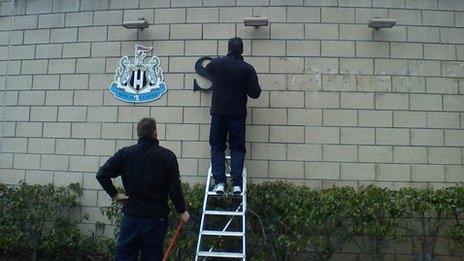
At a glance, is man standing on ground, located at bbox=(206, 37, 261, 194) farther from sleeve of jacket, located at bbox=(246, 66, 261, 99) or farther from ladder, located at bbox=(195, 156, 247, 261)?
ladder, located at bbox=(195, 156, 247, 261)

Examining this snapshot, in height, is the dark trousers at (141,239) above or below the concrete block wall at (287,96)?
below

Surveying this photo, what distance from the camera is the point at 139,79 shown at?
6621 millimetres

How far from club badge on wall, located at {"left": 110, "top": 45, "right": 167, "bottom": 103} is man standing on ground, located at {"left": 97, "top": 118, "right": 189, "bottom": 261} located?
209cm

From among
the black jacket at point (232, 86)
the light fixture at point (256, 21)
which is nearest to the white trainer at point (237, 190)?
the black jacket at point (232, 86)

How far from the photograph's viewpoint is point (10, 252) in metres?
6.43

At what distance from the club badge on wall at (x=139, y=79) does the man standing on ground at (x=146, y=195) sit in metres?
2.09

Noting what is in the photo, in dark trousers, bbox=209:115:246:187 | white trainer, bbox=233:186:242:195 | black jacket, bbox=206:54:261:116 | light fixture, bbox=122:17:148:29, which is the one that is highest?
light fixture, bbox=122:17:148:29

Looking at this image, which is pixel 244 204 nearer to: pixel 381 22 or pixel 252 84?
pixel 252 84

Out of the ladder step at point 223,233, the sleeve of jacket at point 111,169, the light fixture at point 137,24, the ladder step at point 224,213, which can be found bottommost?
the ladder step at point 223,233

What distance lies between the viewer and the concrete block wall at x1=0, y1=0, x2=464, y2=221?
6250mm

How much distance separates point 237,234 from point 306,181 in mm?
1432

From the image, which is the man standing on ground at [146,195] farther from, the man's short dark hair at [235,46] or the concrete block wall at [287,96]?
the concrete block wall at [287,96]

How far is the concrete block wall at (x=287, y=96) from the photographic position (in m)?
6.25

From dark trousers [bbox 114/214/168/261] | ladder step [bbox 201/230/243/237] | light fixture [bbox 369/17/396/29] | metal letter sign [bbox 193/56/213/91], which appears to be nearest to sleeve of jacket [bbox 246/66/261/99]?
metal letter sign [bbox 193/56/213/91]
